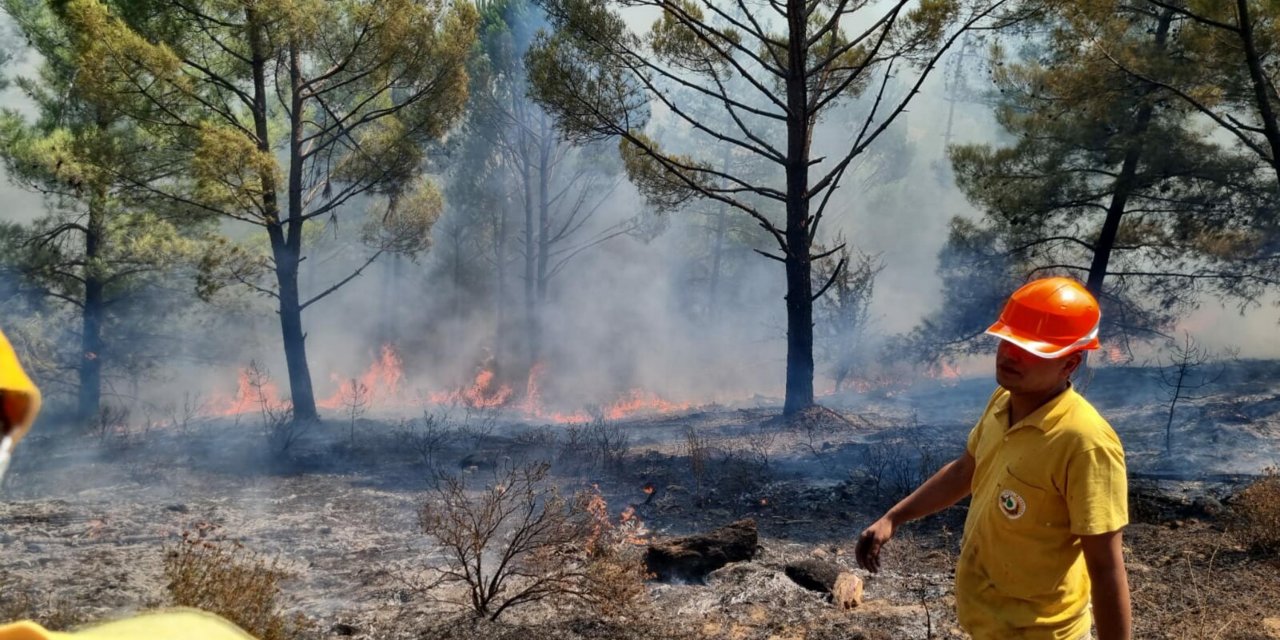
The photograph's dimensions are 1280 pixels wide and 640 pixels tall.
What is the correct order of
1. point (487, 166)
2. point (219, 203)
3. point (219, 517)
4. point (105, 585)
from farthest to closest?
point (487, 166)
point (219, 203)
point (219, 517)
point (105, 585)

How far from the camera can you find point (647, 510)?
7.68 m

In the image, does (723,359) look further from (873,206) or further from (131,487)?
(131,487)

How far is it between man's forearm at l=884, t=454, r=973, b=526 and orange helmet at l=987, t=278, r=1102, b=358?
600 millimetres

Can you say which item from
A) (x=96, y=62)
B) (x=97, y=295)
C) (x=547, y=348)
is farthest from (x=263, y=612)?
(x=547, y=348)

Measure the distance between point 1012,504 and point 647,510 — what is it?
5571 millimetres

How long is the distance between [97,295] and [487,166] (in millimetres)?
14974

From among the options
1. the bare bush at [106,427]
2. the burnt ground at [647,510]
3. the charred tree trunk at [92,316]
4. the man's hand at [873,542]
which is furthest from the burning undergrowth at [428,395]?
the man's hand at [873,542]

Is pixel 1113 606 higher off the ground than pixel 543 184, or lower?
lower

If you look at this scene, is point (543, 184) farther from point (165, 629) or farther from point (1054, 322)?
point (165, 629)

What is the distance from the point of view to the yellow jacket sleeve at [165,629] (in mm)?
883

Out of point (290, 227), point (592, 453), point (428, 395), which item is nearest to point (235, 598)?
point (592, 453)

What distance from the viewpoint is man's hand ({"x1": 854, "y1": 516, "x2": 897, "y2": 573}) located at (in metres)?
2.85

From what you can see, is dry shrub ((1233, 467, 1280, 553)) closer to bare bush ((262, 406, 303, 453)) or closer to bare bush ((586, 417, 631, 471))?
bare bush ((586, 417, 631, 471))

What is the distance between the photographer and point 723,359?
30922 mm
